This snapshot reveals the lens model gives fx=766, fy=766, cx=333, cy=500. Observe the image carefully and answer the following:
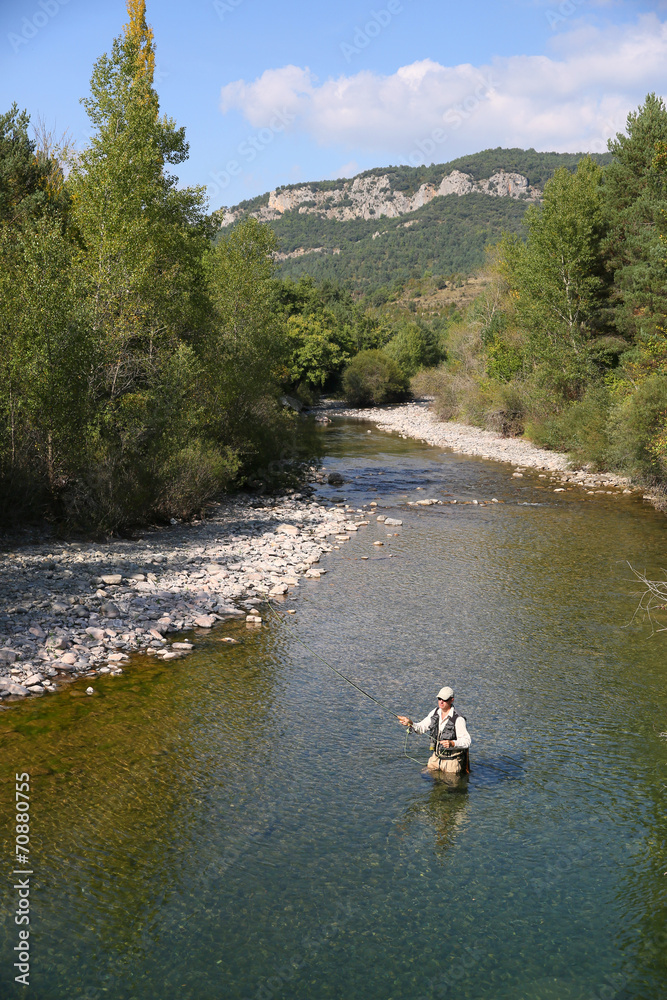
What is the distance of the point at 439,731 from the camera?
9898 mm

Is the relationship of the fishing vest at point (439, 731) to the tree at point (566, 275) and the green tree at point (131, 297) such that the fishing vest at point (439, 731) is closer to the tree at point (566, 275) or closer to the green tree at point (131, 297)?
the green tree at point (131, 297)

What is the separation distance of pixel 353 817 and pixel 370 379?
6664 centimetres

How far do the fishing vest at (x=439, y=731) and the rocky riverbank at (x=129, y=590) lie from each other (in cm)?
533

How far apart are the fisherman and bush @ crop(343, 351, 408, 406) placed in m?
65.2

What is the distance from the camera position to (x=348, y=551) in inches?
829

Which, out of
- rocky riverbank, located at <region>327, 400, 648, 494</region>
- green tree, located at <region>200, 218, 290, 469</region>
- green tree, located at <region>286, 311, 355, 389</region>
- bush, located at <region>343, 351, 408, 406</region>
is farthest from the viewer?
bush, located at <region>343, 351, 408, 406</region>

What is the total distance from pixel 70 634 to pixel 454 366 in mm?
47299

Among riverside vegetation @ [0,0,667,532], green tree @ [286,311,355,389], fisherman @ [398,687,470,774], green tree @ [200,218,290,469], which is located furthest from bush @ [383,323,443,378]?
fisherman @ [398,687,470,774]

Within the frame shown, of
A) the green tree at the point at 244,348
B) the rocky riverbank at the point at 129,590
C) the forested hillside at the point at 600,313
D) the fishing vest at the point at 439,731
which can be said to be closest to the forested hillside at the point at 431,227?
the forested hillside at the point at 600,313

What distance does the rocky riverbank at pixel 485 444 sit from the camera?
31.4m

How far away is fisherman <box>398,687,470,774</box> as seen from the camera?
382 inches

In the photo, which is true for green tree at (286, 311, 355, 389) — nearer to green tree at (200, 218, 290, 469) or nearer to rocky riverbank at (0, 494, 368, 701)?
green tree at (200, 218, 290, 469)

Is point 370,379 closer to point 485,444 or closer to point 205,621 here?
point 485,444

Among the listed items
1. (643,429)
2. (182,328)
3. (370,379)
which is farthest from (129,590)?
(370,379)
